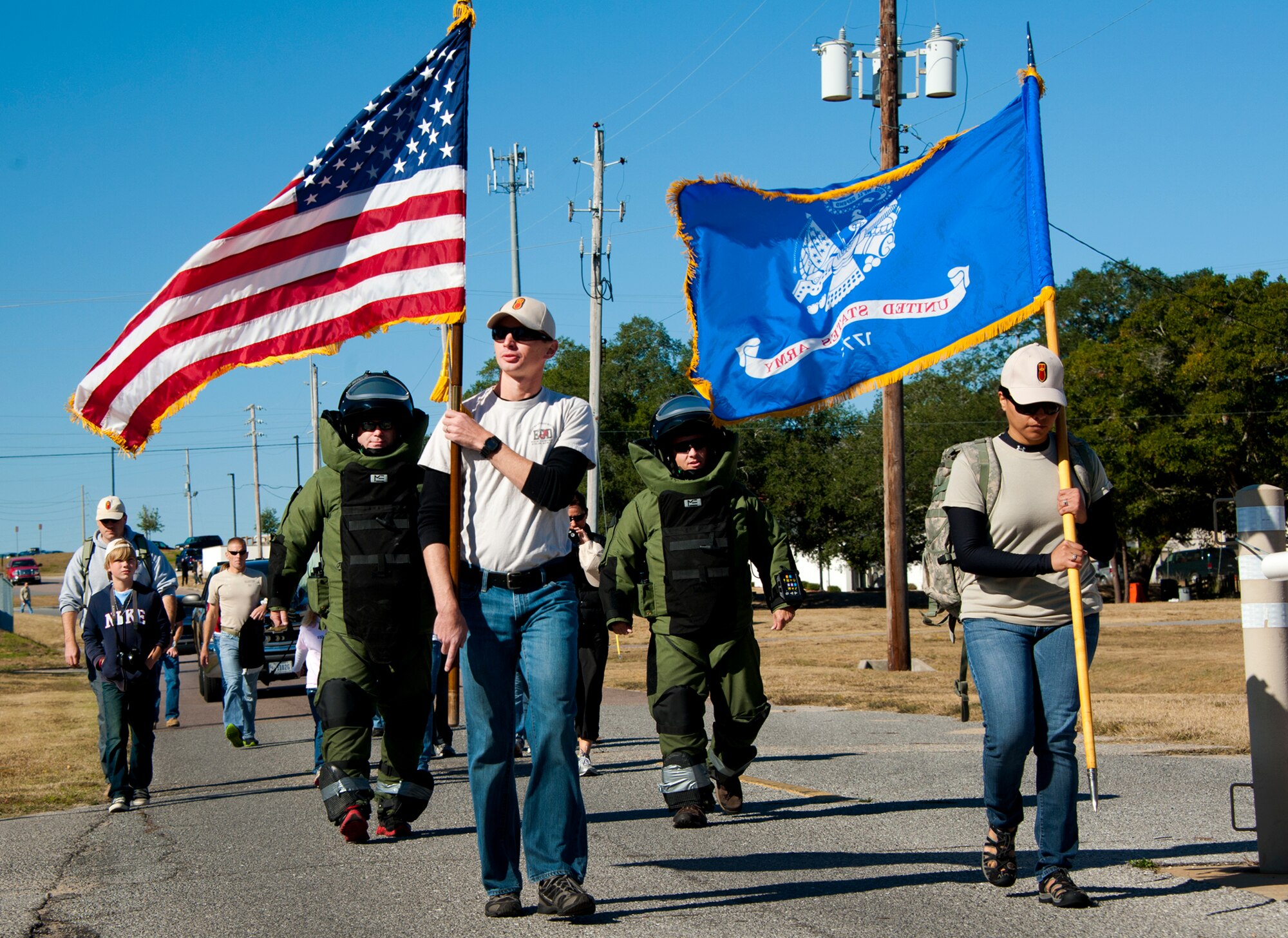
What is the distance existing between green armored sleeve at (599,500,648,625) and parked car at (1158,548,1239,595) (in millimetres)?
48701

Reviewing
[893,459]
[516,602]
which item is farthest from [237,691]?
[893,459]

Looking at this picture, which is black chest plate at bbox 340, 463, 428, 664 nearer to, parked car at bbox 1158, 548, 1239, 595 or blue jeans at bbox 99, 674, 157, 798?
blue jeans at bbox 99, 674, 157, 798

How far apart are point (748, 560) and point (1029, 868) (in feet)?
7.99

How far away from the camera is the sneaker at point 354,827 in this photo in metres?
6.46

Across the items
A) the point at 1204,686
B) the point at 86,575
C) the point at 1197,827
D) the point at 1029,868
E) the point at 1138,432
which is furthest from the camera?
the point at 1138,432

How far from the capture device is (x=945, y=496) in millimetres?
5746

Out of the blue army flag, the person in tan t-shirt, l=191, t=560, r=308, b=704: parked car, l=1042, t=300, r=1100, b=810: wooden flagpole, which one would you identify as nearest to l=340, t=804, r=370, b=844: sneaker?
the blue army flag

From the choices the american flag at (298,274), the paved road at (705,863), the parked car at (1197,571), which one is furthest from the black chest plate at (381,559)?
the parked car at (1197,571)

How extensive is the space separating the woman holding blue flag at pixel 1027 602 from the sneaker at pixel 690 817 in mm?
2019

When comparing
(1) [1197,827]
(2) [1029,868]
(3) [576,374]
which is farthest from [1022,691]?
(3) [576,374]

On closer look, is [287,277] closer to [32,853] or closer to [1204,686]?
[32,853]

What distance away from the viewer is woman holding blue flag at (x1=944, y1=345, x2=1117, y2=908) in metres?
5.49

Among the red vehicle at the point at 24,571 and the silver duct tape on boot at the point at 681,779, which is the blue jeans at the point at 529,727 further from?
the red vehicle at the point at 24,571

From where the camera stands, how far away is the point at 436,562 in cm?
550
